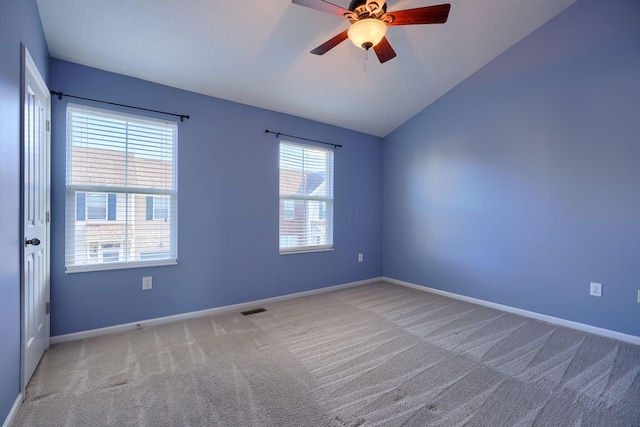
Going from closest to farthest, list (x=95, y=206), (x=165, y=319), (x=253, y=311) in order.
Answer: (x=95, y=206) < (x=165, y=319) < (x=253, y=311)

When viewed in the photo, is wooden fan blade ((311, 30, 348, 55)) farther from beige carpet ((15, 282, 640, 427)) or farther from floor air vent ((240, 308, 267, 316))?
floor air vent ((240, 308, 267, 316))

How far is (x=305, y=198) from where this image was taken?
13.2 feet

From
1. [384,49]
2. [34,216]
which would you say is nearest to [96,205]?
[34,216]

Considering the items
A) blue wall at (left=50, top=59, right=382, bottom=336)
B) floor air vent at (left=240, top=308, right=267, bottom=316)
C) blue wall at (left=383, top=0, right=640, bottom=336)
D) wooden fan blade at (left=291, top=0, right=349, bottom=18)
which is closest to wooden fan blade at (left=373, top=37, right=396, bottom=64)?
wooden fan blade at (left=291, top=0, right=349, bottom=18)

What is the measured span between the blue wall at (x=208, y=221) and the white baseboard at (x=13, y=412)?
3.19 feet

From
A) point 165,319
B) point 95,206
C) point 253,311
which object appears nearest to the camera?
point 95,206

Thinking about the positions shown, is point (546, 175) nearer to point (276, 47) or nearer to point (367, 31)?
point (367, 31)

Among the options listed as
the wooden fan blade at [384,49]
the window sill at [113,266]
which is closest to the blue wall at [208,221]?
the window sill at [113,266]

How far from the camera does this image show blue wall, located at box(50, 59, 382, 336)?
8.32ft

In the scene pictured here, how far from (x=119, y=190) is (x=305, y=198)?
2176 millimetres

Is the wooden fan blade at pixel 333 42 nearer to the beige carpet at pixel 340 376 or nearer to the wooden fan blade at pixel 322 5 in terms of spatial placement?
the wooden fan blade at pixel 322 5

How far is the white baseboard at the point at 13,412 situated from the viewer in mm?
1503

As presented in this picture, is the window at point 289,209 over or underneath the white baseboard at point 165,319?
over

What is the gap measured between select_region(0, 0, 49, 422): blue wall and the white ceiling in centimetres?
63
